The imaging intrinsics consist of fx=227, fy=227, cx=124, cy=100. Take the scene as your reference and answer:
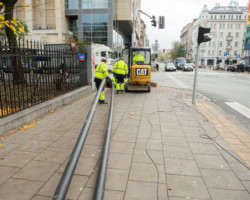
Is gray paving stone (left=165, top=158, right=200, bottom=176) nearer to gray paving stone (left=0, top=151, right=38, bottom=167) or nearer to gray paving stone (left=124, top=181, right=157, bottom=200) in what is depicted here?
gray paving stone (left=124, top=181, right=157, bottom=200)

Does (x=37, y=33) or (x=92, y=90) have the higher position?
(x=37, y=33)

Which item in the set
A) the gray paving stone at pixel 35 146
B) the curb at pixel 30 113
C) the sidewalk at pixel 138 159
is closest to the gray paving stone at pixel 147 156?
the sidewalk at pixel 138 159

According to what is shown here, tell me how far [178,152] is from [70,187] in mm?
2098

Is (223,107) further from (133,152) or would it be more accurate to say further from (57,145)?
(57,145)

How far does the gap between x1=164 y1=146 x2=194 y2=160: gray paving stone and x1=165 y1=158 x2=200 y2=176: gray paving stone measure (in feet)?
0.53

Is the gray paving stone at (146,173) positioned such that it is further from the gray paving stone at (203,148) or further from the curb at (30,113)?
the curb at (30,113)

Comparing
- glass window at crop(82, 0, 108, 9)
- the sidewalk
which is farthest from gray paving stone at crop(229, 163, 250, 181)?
glass window at crop(82, 0, 108, 9)

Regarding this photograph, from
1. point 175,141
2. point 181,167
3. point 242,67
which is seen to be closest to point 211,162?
point 181,167

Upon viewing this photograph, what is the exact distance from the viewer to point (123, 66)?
10.8m

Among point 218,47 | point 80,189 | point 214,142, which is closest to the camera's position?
point 80,189

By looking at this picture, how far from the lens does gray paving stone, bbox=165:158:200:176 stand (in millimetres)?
3449

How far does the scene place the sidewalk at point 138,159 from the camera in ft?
9.71

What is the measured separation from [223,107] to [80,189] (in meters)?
7.39

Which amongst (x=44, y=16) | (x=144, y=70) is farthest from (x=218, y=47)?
(x=144, y=70)
